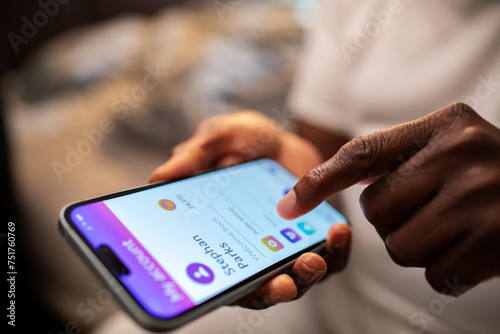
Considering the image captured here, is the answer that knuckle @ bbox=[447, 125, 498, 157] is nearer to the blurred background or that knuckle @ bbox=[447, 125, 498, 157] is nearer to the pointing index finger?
the pointing index finger

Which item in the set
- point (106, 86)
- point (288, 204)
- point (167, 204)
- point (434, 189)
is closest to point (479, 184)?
point (434, 189)

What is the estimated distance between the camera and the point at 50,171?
710mm

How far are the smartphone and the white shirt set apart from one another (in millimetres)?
100

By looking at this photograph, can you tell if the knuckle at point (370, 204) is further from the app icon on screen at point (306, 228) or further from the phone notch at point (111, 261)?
the phone notch at point (111, 261)

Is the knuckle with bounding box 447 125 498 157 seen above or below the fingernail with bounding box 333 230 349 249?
above

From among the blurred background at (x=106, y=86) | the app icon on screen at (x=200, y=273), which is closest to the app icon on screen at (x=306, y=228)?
the app icon on screen at (x=200, y=273)

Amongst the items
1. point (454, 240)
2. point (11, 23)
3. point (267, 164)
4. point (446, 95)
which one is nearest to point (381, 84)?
point (446, 95)

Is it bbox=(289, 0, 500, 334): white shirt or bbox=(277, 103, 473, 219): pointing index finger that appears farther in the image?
bbox=(289, 0, 500, 334): white shirt

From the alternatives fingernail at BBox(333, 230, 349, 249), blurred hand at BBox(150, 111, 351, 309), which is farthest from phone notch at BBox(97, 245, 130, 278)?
fingernail at BBox(333, 230, 349, 249)

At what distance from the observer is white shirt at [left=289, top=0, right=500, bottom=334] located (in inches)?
17.1

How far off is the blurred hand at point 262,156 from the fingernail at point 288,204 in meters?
0.05

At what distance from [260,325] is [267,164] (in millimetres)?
236

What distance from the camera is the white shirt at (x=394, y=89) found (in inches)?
17.1

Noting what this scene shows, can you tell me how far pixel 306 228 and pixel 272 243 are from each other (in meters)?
0.05
